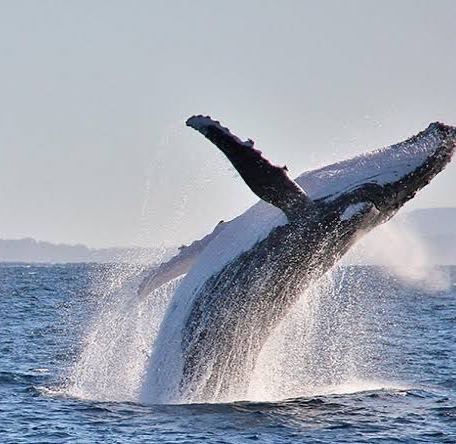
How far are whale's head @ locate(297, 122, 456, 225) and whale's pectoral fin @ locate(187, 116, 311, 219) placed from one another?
39cm

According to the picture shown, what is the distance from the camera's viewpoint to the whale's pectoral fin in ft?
39.8

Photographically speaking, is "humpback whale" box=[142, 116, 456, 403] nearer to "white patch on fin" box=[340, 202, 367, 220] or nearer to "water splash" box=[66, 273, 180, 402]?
"white patch on fin" box=[340, 202, 367, 220]

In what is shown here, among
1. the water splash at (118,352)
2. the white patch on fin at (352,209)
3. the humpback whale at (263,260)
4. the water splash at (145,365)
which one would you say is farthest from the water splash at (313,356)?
the water splash at (118,352)

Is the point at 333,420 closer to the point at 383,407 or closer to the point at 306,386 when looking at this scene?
the point at 383,407

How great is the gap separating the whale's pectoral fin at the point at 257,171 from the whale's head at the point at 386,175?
0.39 m

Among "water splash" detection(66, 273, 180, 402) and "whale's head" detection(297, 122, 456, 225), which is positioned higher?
"whale's head" detection(297, 122, 456, 225)

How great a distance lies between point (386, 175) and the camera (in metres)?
13.1

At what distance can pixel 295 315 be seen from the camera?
14.5 m

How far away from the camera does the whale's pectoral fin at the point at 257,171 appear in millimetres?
12125

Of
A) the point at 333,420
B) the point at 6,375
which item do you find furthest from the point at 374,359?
the point at 333,420

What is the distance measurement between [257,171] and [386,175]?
1.61 m

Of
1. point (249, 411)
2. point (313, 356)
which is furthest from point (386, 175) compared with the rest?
Result: point (313, 356)

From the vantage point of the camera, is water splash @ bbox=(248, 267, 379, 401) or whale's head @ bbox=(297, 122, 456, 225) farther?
water splash @ bbox=(248, 267, 379, 401)

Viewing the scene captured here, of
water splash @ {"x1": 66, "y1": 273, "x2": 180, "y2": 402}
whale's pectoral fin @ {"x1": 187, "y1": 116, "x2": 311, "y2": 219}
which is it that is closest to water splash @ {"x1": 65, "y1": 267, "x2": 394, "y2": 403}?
water splash @ {"x1": 66, "y1": 273, "x2": 180, "y2": 402}
